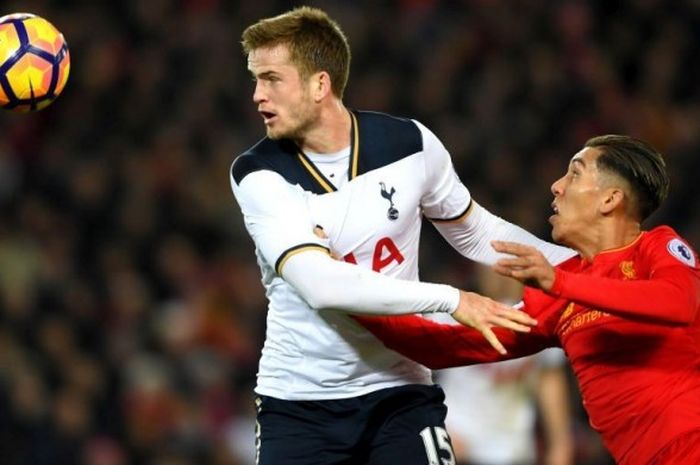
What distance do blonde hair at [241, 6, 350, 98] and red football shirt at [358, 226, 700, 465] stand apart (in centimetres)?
86

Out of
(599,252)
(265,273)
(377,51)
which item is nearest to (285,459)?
(265,273)

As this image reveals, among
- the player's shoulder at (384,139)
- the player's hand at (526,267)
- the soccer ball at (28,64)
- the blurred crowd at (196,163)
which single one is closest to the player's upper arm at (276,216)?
the player's shoulder at (384,139)

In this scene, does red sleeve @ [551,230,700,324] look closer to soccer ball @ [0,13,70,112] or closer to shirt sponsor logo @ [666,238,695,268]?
shirt sponsor logo @ [666,238,695,268]

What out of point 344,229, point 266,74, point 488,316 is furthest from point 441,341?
point 266,74

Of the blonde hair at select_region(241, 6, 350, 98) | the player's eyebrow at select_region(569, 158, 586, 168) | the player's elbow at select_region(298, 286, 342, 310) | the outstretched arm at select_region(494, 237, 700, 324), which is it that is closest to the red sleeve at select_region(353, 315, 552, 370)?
the player's elbow at select_region(298, 286, 342, 310)

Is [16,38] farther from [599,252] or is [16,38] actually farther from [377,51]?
[377,51]

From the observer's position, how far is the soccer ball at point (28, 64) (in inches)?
210

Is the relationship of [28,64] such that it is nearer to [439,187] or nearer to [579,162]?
[439,187]

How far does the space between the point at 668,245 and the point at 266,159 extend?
4.40ft

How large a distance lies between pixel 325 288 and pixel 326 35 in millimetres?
974

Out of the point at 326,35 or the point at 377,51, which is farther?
the point at 377,51

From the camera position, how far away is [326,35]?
194 inches

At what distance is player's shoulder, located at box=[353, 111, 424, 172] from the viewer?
16.0 feet

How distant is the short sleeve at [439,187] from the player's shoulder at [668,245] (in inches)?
30.5
